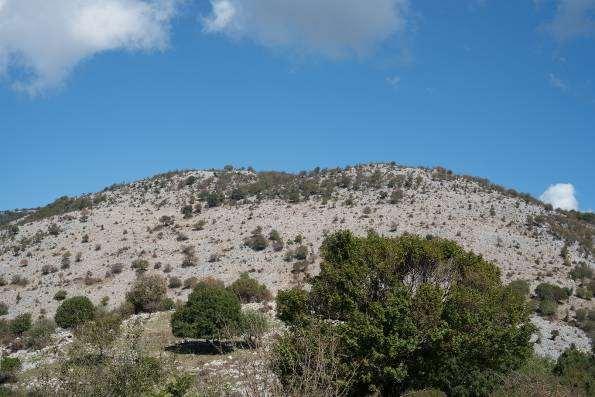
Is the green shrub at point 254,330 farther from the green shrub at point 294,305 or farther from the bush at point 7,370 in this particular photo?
the bush at point 7,370

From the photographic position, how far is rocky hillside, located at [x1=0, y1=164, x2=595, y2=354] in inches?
1850

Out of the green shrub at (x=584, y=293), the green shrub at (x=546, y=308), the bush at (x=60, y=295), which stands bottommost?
the green shrub at (x=546, y=308)

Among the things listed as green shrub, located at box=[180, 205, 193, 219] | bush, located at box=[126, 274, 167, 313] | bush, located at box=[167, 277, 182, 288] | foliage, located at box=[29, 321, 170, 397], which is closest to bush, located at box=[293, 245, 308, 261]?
bush, located at box=[167, 277, 182, 288]

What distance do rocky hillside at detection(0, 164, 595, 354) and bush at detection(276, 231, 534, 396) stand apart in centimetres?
1515

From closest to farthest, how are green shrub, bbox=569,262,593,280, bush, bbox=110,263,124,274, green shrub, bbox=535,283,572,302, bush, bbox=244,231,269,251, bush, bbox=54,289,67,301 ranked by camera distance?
1. green shrub, bbox=535,283,572,302
2. green shrub, bbox=569,262,593,280
3. bush, bbox=54,289,67,301
4. bush, bbox=110,263,124,274
5. bush, bbox=244,231,269,251

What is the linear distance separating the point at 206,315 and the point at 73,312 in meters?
10.4

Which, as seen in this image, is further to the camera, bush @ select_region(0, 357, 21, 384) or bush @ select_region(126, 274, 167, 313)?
bush @ select_region(126, 274, 167, 313)

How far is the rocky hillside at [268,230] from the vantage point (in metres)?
47.0

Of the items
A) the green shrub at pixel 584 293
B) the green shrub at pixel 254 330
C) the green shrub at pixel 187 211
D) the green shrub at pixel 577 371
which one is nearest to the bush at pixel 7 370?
the green shrub at pixel 254 330

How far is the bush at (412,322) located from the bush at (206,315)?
25.5ft

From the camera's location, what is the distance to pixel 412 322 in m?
19.5

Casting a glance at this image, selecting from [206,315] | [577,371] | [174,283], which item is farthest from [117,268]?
[577,371]

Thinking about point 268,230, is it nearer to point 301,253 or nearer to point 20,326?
point 301,253

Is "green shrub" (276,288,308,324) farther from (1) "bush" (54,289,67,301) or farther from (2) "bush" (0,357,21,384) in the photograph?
(1) "bush" (54,289,67,301)
